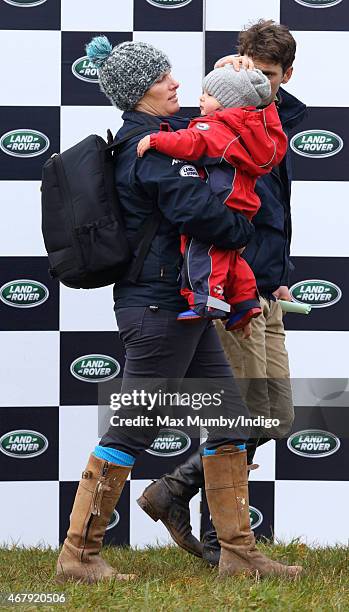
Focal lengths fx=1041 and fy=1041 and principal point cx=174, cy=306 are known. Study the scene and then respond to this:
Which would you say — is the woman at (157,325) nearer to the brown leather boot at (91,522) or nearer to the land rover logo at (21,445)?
the brown leather boot at (91,522)

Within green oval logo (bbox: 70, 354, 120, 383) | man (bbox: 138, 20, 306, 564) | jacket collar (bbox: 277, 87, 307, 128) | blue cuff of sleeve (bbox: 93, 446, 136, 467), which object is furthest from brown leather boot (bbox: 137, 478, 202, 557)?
jacket collar (bbox: 277, 87, 307, 128)

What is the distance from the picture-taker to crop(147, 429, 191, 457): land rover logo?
3.92m

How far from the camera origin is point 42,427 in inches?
152

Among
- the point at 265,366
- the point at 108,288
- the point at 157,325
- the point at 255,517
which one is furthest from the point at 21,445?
the point at 157,325

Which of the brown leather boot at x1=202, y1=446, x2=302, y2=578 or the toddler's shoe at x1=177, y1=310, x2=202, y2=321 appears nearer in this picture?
the toddler's shoe at x1=177, y1=310, x2=202, y2=321

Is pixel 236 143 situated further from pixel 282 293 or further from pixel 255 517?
pixel 255 517

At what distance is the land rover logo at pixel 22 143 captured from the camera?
383cm

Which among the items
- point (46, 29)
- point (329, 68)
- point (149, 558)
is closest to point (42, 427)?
point (149, 558)

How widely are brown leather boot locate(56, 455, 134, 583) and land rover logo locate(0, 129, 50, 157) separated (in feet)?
4.41

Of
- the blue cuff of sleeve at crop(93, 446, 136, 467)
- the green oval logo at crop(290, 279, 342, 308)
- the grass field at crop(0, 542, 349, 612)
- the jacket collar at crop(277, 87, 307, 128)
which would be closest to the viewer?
the grass field at crop(0, 542, 349, 612)

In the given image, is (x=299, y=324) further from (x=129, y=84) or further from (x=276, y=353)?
(x=129, y=84)

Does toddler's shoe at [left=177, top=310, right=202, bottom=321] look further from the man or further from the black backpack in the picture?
the man

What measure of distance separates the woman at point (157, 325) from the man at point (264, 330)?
0.81 feet

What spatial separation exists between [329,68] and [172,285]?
134 cm
